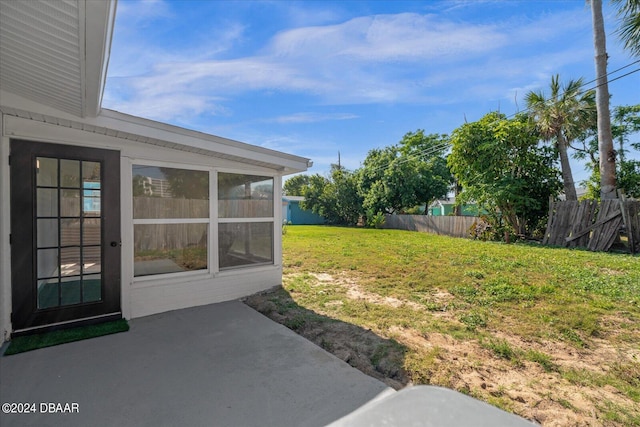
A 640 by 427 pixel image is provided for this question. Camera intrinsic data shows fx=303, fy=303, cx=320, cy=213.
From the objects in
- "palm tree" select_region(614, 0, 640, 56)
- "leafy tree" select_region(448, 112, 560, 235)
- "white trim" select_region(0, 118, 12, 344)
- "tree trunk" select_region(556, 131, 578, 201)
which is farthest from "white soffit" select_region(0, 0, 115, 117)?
"tree trunk" select_region(556, 131, 578, 201)

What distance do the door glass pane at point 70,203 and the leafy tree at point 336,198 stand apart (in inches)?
805

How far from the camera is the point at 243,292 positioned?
4809mm

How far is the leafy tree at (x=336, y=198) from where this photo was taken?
23594 millimetres

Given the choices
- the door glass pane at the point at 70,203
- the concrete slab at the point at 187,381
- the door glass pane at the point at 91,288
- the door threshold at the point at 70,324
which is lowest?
the concrete slab at the point at 187,381

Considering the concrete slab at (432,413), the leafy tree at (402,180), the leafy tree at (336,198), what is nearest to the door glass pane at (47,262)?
the concrete slab at (432,413)

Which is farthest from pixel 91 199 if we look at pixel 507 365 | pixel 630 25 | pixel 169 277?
pixel 630 25

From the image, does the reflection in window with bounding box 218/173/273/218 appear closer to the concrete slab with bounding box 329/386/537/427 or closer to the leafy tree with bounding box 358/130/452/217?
the concrete slab with bounding box 329/386/537/427

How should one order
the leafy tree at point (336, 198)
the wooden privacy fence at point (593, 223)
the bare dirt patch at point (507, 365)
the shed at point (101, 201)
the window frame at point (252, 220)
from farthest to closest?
1. the leafy tree at point (336, 198)
2. the wooden privacy fence at point (593, 223)
3. the window frame at point (252, 220)
4. the shed at point (101, 201)
5. the bare dirt patch at point (507, 365)

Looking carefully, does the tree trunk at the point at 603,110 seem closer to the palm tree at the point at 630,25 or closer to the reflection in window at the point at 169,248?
the palm tree at the point at 630,25

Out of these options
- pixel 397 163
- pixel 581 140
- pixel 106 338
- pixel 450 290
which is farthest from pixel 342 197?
pixel 106 338

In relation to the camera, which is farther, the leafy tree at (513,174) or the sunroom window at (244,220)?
the leafy tree at (513,174)

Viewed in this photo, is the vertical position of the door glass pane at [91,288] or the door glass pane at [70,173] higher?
the door glass pane at [70,173]

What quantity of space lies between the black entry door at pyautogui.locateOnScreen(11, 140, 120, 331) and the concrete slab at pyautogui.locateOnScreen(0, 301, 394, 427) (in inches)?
23.7

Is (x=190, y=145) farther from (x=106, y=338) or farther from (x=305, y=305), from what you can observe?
(x=305, y=305)
